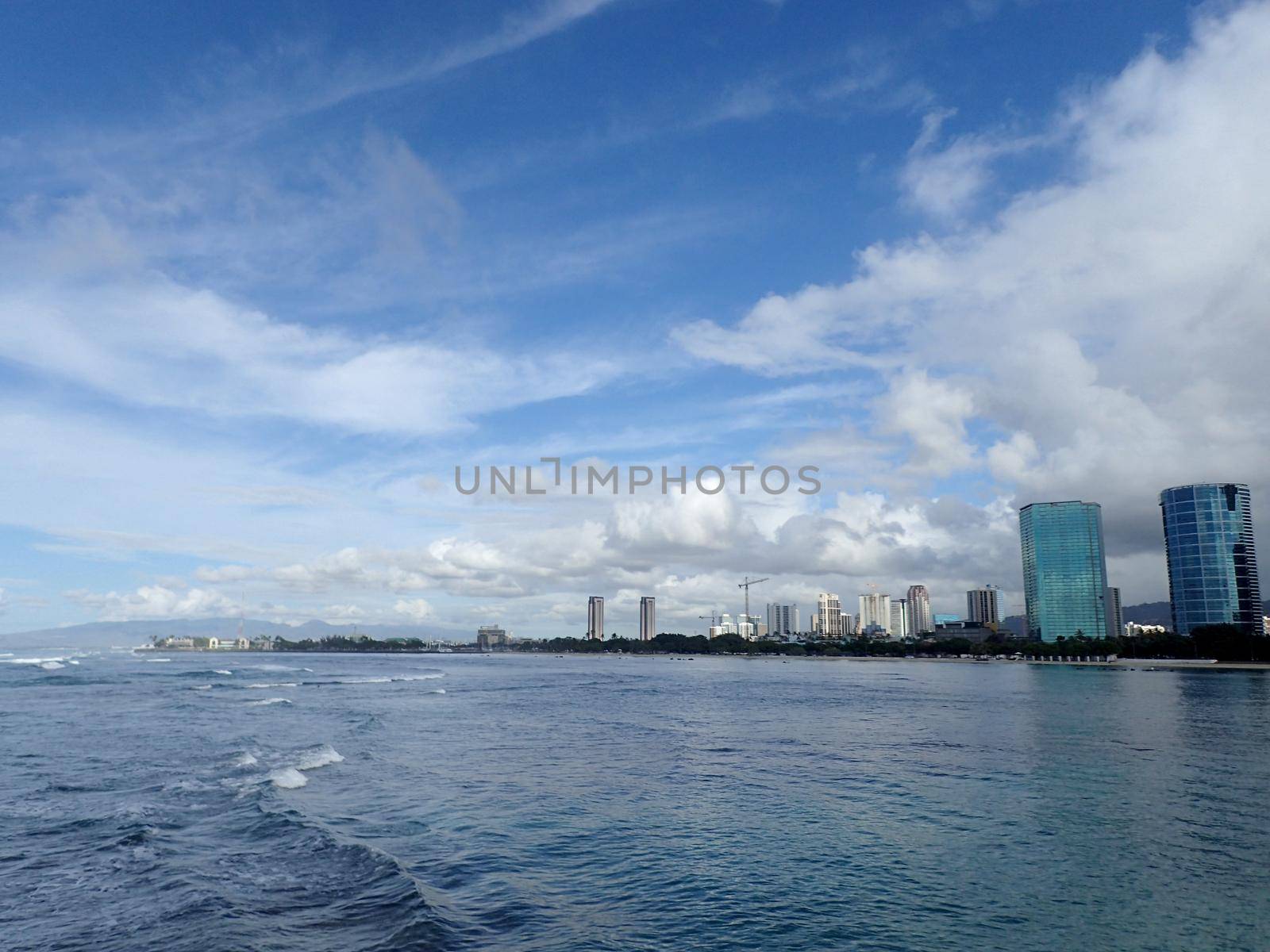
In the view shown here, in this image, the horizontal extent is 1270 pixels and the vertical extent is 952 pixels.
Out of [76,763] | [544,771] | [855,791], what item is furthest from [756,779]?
[76,763]

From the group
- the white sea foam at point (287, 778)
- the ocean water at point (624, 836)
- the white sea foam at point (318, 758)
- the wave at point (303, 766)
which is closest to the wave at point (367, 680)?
the ocean water at point (624, 836)

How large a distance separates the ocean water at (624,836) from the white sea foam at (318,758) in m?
0.26

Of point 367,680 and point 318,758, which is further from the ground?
point 318,758

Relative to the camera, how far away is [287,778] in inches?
1206

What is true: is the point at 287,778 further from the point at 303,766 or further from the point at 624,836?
the point at 624,836

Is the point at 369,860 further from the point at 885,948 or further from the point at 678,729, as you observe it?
the point at 678,729

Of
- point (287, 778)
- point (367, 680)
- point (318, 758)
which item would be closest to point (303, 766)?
point (318, 758)

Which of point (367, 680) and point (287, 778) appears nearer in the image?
point (287, 778)

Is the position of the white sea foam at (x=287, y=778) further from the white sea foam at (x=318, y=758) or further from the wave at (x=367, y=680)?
the wave at (x=367, y=680)

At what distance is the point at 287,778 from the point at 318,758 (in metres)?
5.38

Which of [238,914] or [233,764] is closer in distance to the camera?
[238,914]

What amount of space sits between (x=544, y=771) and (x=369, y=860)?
14368mm

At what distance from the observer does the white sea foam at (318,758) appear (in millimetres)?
33875

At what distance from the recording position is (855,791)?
29844 mm
